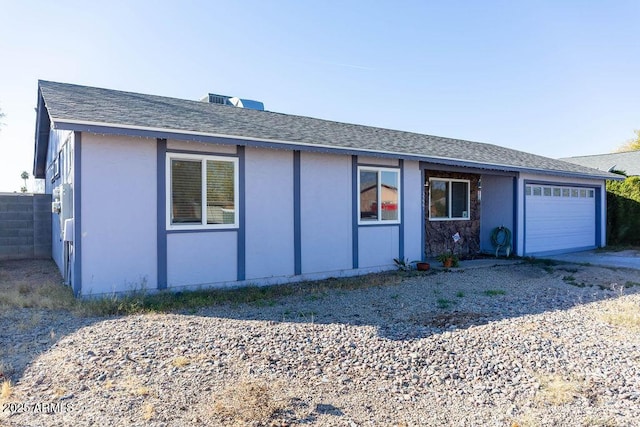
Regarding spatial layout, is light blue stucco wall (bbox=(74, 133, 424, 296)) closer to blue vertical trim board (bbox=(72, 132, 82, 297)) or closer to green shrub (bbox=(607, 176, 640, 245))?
blue vertical trim board (bbox=(72, 132, 82, 297))

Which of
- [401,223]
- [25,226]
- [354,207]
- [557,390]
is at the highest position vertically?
[354,207]

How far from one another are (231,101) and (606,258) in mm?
12758

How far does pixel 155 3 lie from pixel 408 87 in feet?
37.1

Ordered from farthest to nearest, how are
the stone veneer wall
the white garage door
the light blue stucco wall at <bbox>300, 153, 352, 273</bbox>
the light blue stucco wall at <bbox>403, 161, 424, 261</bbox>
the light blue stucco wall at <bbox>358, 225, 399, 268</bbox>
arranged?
the white garage door, the stone veneer wall, the light blue stucco wall at <bbox>403, 161, 424, 261</bbox>, the light blue stucco wall at <bbox>358, 225, 399, 268</bbox>, the light blue stucco wall at <bbox>300, 153, 352, 273</bbox>

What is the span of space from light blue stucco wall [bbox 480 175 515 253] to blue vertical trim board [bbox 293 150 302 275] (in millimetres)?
7219

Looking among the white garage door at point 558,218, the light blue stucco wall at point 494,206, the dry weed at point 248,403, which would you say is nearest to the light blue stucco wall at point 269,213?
the dry weed at point 248,403

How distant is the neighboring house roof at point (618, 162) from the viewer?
2081cm

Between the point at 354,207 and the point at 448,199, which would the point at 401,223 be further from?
the point at 448,199

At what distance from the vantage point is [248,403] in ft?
10.1

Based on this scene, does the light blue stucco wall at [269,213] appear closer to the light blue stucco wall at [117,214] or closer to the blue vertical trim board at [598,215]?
the light blue stucco wall at [117,214]

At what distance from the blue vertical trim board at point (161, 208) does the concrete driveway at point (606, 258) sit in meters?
10.6

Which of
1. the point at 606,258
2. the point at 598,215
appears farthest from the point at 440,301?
the point at 598,215

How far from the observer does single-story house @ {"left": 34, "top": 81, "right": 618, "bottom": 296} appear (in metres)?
6.37

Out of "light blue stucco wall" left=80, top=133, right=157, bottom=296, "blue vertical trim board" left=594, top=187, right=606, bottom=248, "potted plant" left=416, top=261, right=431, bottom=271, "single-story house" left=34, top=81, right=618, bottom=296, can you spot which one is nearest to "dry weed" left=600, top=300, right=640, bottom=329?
"potted plant" left=416, top=261, right=431, bottom=271
